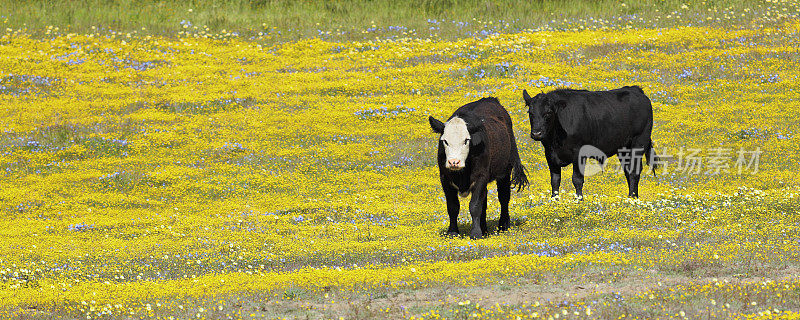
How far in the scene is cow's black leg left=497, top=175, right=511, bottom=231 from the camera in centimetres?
1741

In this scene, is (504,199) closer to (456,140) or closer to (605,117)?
(456,140)

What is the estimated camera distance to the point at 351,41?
4162cm

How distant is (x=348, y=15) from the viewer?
4491 cm

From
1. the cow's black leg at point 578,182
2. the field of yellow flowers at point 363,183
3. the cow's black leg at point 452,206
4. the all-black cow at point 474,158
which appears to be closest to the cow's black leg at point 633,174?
the field of yellow flowers at point 363,183

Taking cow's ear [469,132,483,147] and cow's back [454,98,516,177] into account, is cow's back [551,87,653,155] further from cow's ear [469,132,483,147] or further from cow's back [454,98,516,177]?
cow's ear [469,132,483,147]

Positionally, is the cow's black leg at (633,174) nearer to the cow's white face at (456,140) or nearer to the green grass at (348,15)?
the cow's white face at (456,140)

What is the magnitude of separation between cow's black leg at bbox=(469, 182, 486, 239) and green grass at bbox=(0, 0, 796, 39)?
26544 mm

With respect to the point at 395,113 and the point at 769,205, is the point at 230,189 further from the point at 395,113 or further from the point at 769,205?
the point at 769,205

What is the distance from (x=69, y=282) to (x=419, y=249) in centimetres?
542

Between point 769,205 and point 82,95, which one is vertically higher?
point 769,205

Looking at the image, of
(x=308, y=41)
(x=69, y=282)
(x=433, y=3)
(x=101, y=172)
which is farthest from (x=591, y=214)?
(x=433, y=3)

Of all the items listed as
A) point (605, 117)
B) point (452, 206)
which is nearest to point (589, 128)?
point (605, 117)

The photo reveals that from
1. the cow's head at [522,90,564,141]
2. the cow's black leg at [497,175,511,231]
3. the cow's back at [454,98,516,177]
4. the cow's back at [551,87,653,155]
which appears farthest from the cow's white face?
the cow's back at [551,87,653,155]

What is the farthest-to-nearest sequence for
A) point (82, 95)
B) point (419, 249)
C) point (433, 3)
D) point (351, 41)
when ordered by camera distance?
point (433, 3) < point (351, 41) < point (82, 95) < point (419, 249)
